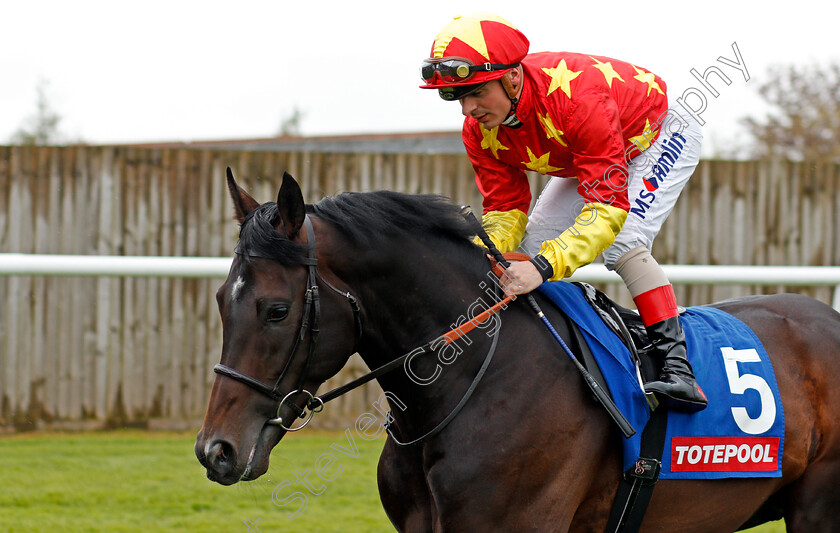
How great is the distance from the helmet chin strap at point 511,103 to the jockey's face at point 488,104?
1 cm

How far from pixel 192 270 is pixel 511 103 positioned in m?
3.11

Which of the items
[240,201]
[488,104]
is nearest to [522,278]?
[488,104]

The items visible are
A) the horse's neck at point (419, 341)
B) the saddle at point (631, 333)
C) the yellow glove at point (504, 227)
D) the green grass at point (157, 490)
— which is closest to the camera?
the horse's neck at point (419, 341)

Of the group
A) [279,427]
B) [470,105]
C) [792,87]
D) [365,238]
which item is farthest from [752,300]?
[792,87]

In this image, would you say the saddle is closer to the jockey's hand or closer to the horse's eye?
the jockey's hand

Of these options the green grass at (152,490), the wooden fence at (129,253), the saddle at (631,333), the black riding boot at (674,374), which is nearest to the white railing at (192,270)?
the wooden fence at (129,253)

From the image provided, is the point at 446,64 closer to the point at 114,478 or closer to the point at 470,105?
the point at 470,105

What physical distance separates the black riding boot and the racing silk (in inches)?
15.8

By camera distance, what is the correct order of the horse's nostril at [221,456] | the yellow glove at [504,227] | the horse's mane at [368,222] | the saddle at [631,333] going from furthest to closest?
the yellow glove at [504,227]
the saddle at [631,333]
the horse's mane at [368,222]
the horse's nostril at [221,456]

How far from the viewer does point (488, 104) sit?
8.80ft

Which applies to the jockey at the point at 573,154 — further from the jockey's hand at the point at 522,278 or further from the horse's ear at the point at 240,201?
the horse's ear at the point at 240,201

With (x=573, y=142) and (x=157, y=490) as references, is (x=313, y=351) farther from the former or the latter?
(x=157, y=490)

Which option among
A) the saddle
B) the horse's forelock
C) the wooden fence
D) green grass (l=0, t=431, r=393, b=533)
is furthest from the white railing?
the horse's forelock

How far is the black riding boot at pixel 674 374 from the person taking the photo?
2.61 meters
